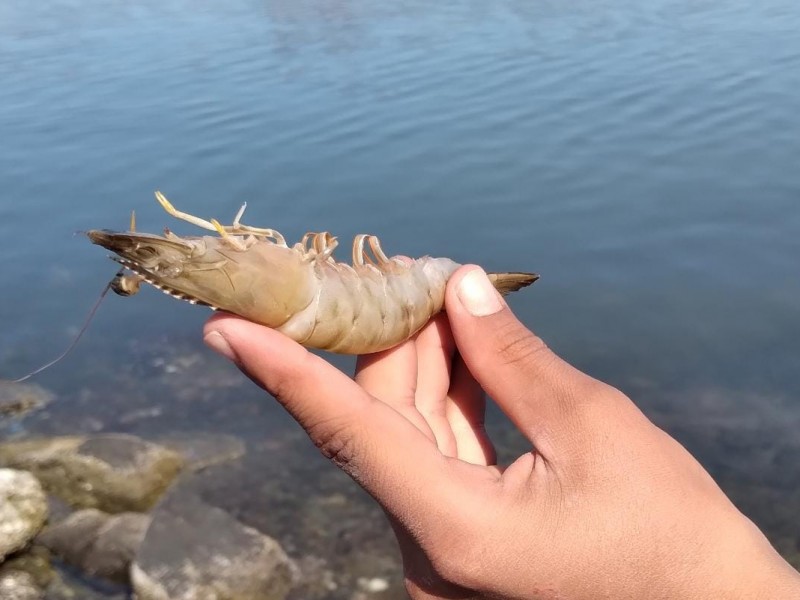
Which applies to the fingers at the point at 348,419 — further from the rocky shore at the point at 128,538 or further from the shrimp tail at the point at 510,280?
the rocky shore at the point at 128,538

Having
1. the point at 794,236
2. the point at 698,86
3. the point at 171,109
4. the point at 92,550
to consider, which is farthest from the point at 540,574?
the point at 171,109

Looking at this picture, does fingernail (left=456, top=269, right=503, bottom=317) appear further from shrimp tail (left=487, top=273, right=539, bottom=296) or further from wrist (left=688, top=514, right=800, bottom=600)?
wrist (left=688, top=514, right=800, bottom=600)

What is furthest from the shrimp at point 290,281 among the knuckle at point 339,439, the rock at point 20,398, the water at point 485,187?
the rock at point 20,398

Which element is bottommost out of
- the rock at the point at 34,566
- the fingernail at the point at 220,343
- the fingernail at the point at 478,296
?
the rock at the point at 34,566

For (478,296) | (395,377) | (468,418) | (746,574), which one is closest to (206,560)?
(468,418)

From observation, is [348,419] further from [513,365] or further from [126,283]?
[126,283]

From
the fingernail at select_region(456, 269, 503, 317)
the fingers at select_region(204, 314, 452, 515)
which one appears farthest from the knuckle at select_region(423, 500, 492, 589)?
the fingernail at select_region(456, 269, 503, 317)
